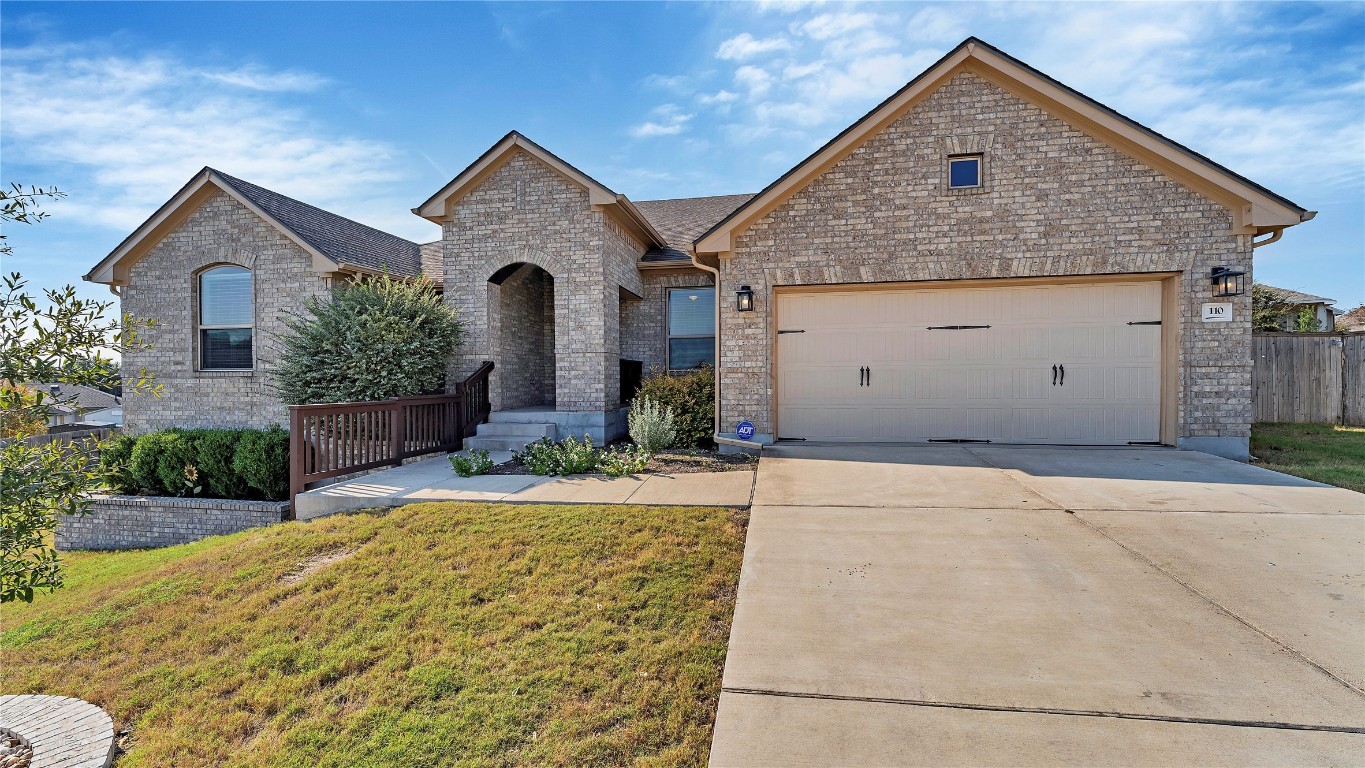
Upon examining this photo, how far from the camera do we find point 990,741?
212cm

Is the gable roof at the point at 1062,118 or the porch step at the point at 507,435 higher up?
the gable roof at the point at 1062,118

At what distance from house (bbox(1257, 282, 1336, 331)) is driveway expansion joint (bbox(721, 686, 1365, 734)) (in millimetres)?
19796

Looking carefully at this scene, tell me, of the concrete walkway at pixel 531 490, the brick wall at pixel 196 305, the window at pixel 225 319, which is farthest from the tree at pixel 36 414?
the window at pixel 225 319

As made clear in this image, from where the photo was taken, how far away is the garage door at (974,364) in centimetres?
811

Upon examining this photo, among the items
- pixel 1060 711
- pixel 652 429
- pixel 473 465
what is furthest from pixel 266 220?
pixel 1060 711

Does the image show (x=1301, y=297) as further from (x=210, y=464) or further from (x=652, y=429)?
(x=210, y=464)

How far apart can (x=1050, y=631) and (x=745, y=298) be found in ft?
20.2

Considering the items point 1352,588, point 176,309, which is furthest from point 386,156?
point 1352,588

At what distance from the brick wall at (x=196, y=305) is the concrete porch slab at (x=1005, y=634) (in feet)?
36.0

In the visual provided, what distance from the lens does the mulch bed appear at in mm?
7012

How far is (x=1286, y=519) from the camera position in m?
4.61

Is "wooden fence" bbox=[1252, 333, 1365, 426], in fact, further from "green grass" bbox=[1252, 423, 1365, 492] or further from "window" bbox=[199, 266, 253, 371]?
"window" bbox=[199, 266, 253, 371]

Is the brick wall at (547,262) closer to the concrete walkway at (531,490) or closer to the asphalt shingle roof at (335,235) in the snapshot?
the asphalt shingle roof at (335,235)

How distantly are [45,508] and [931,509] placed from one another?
6.19 m
